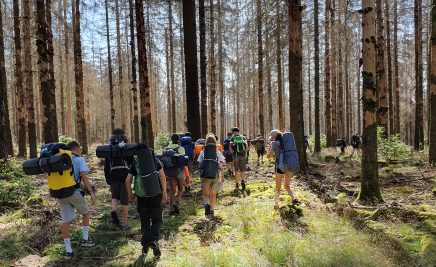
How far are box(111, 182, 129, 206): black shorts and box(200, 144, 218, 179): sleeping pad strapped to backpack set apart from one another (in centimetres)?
171

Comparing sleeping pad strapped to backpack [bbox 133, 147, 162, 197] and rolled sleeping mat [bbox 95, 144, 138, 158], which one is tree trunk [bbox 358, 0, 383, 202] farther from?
rolled sleeping mat [bbox 95, 144, 138, 158]

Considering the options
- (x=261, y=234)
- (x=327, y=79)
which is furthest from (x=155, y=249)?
(x=327, y=79)

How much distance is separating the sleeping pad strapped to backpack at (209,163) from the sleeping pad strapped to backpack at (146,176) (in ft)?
8.02

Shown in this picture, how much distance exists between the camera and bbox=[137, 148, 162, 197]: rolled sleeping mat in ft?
18.5

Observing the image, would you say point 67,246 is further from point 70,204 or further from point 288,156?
point 288,156

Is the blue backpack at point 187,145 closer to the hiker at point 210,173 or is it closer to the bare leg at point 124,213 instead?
the hiker at point 210,173

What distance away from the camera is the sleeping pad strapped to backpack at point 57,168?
17.8 ft

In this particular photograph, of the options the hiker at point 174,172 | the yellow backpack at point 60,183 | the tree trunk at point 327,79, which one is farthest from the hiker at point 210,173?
the tree trunk at point 327,79

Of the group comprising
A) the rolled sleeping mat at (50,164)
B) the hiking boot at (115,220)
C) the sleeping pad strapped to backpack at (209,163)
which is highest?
the rolled sleeping mat at (50,164)

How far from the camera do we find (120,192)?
286 inches

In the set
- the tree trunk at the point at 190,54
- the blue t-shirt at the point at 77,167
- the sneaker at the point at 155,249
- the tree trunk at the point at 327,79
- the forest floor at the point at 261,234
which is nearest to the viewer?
the forest floor at the point at 261,234

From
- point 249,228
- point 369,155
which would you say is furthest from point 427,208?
point 249,228

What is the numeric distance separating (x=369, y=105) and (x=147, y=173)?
4.70m

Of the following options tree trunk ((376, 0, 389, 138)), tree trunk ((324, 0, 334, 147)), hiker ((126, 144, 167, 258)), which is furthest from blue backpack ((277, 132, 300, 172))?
tree trunk ((324, 0, 334, 147))
